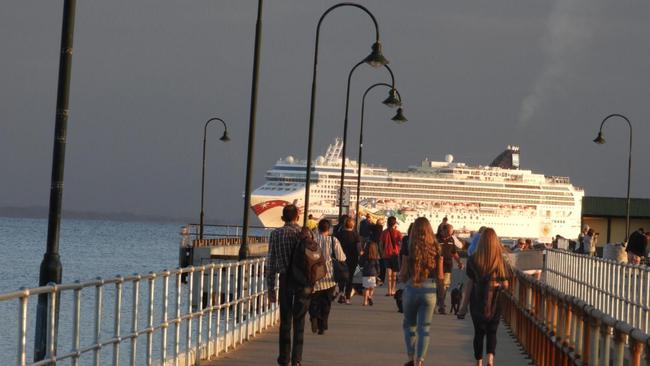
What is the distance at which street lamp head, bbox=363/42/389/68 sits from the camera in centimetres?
3144

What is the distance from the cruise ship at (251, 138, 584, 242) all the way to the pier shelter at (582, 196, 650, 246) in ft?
186

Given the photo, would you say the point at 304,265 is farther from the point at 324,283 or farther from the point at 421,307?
the point at 324,283

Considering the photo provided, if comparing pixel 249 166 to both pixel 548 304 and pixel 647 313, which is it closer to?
pixel 647 313

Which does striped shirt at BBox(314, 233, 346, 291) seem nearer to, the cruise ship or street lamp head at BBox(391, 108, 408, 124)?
street lamp head at BBox(391, 108, 408, 124)

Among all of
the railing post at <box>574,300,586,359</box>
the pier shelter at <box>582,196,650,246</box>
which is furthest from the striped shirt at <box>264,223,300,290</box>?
the pier shelter at <box>582,196,650,246</box>

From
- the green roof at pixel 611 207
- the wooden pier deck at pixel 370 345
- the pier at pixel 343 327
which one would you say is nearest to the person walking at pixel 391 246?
the pier at pixel 343 327

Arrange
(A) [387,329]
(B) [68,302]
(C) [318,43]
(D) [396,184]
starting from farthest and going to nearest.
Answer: (D) [396,184]
(B) [68,302]
(C) [318,43]
(A) [387,329]

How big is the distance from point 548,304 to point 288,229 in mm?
3124

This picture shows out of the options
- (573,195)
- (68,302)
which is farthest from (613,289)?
(573,195)

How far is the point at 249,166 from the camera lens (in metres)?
25.7

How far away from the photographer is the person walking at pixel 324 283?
19.7 metres

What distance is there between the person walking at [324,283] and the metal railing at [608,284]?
392 centimetres

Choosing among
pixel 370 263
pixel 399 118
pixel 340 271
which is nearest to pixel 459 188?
pixel 399 118

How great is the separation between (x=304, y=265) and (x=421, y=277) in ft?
4.18
